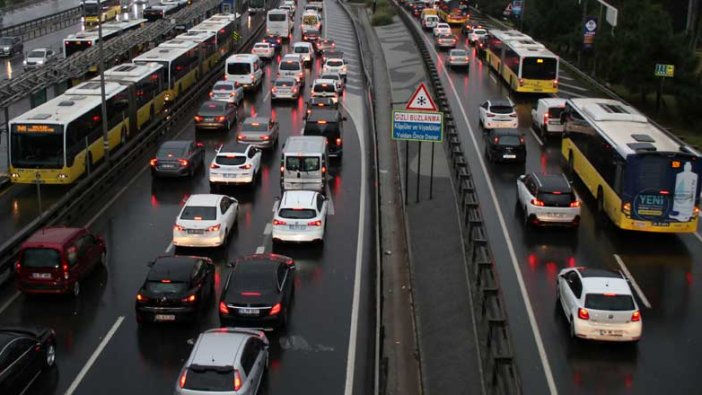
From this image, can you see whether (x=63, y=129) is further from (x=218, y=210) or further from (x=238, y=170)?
(x=218, y=210)

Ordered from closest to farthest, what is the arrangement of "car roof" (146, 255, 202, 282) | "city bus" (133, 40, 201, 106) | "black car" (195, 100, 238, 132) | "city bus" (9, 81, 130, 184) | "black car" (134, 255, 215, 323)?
"black car" (134, 255, 215, 323)
"car roof" (146, 255, 202, 282)
"city bus" (9, 81, 130, 184)
"black car" (195, 100, 238, 132)
"city bus" (133, 40, 201, 106)

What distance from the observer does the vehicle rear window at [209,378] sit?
15.3 metres

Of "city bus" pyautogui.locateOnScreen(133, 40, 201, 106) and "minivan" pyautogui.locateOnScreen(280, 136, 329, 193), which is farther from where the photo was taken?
"city bus" pyautogui.locateOnScreen(133, 40, 201, 106)

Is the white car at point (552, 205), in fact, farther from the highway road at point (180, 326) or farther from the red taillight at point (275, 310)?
the red taillight at point (275, 310)

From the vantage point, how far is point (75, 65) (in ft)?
146

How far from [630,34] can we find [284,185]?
29797 millimetres

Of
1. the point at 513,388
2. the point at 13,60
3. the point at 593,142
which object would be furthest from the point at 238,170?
the point at 13,60

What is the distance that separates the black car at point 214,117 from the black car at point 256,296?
20826mm

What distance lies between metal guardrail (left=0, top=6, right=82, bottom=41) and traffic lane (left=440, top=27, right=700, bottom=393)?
6182 centimetres

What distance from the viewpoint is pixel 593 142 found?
1217 inches

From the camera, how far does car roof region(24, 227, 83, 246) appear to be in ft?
69.5

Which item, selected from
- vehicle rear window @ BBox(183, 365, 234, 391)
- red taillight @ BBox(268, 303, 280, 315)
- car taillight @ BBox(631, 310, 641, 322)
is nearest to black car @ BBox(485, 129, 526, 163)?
car taillight @ BBox(631, 310, 641, 322)

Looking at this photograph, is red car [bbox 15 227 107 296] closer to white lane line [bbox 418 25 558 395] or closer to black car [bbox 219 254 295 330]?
black car [bbox 219 254 295 330]

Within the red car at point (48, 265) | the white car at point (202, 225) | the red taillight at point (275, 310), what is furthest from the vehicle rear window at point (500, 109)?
the red car at point (48, 265)
